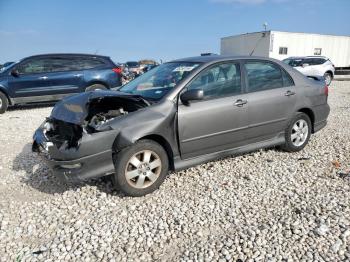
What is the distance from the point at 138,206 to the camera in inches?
152

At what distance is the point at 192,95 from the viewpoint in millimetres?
4059

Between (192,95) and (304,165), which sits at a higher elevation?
(192,95)

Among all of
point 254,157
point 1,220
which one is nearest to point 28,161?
point 1,220

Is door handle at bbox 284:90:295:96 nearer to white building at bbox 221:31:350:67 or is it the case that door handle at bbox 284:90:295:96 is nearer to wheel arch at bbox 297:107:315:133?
wheel arch at bbox 297:107:315:133

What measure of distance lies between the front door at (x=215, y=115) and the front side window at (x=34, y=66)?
7805 mm

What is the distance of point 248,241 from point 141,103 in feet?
6.81

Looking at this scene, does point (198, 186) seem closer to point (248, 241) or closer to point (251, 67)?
point (248, 241)

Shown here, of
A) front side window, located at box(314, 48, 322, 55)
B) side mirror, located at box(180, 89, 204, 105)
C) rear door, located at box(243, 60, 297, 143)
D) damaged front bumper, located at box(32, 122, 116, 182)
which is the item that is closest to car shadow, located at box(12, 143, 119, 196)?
damaged front bumper, located at box(32, 122, 116, 182)

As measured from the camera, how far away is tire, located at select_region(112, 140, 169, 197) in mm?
3873

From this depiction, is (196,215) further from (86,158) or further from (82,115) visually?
(82,115)

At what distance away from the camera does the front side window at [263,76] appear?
4.86m

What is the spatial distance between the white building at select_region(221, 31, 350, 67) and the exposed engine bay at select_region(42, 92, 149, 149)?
60.2 feet

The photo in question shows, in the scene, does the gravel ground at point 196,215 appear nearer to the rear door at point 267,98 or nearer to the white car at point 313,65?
the rear door at point 267,98

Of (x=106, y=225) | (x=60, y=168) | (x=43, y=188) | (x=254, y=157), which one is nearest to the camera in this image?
(x=106, y=225)
